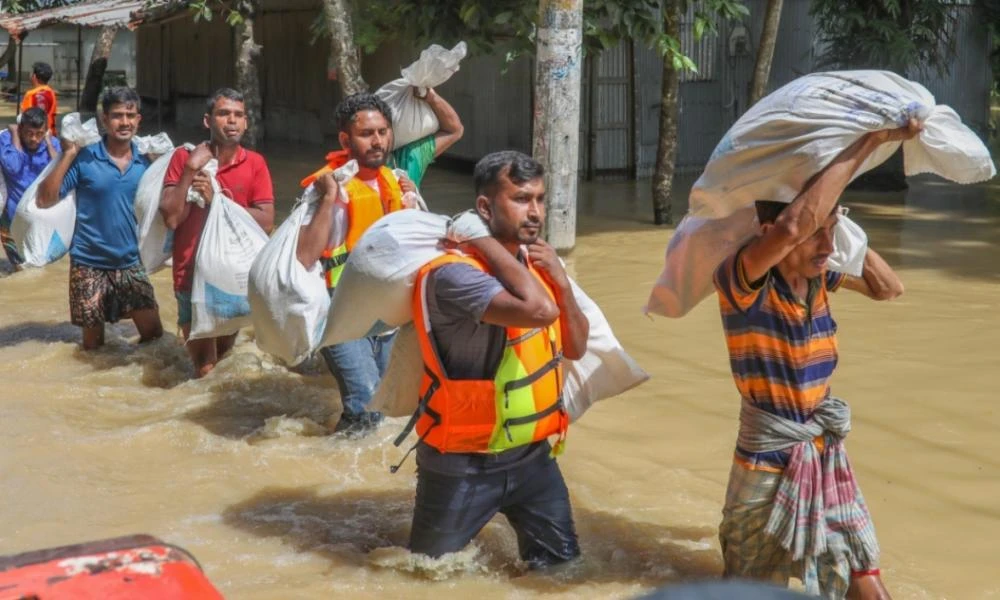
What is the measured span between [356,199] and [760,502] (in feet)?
7.33

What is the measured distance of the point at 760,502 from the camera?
3682 millimetres

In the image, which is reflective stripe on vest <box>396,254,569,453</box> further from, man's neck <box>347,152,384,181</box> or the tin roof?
the tin roof

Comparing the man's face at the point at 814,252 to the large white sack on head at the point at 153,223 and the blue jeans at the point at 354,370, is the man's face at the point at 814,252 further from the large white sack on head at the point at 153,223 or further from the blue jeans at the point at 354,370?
the large white sack on head at the point at 153,223

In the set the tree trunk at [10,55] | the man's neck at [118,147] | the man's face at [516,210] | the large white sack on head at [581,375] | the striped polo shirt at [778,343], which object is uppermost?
the tree trunk at [10,55]

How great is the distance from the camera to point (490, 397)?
12.7ft

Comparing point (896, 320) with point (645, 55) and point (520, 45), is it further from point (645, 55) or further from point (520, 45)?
point (645, 55)

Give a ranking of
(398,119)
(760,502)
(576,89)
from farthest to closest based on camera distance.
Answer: (576,89) → (398,119) → (760,502)

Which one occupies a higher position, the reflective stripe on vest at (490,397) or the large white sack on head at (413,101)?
the large white sack on head at (413,101)

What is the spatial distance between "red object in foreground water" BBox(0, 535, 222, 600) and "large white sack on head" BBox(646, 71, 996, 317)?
214 centimetres

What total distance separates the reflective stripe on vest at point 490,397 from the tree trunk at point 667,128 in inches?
264

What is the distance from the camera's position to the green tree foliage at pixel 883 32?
12.9 meters

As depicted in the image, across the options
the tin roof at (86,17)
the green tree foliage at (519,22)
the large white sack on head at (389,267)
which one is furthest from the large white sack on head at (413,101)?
the tin roof at (86,17)

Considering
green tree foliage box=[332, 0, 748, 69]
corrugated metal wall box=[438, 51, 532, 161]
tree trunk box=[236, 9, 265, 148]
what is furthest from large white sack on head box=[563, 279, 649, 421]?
corrugated metal wall box=[438, 51, 532, 161]

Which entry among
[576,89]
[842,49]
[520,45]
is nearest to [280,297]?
[576,89]
